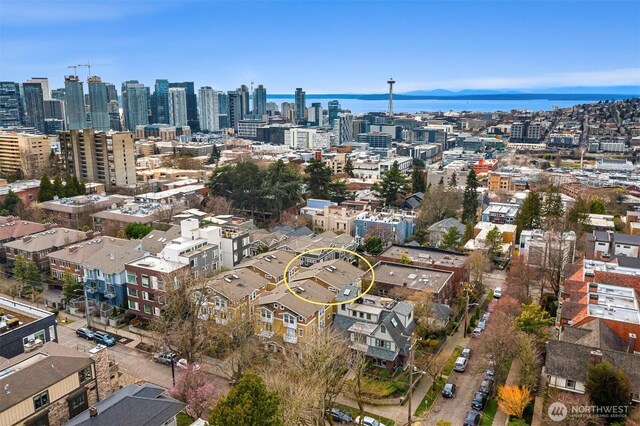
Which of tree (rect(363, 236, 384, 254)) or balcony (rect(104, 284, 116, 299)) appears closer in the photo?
balcony (rect(104, 284, 116, 299))

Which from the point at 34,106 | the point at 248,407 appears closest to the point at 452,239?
the point at 248,407

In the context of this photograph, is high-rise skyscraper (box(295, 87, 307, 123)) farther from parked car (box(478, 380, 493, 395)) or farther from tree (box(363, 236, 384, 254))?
parked car (box(478, 380, 493, 395))

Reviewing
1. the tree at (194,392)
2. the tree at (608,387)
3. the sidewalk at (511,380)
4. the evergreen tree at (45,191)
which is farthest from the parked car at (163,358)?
the evergreen tree at (45,191)

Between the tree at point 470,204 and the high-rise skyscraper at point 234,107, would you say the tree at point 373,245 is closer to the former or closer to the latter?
the tree at point 470,204

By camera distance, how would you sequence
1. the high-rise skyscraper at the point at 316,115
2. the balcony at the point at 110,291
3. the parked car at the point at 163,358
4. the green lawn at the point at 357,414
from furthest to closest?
the high-rise skyscraper at the point at 316,115, the balcony at the point at 110,291, the parked car at the point at 163,358, the green lawn at the point at 357,414

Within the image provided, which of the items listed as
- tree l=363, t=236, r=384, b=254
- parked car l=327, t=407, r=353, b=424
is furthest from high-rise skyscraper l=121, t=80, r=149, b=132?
parked car l=327, t=407, r=353, b=424

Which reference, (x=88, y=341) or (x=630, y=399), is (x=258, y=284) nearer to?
(x=88, y=341)

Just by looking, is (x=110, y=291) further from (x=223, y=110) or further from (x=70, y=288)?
(x=223, y=110)
